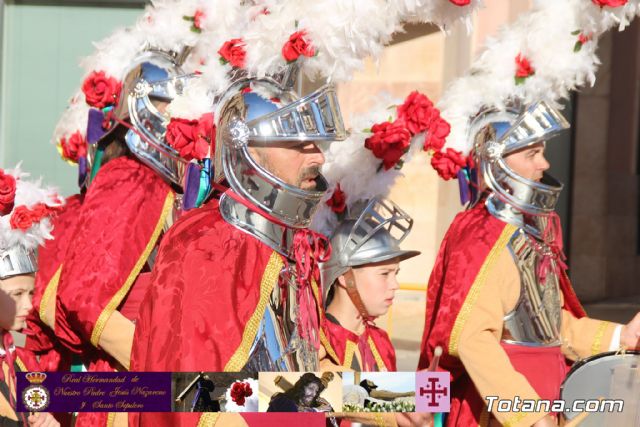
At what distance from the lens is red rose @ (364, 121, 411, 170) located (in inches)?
220

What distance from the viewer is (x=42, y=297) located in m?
5.55

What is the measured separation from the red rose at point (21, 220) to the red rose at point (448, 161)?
177 centimetres

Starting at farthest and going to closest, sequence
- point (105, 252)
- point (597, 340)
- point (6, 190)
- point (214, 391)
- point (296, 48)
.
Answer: point (597, 340) → point (105, 252) → point (6, 190) → point (296, 48) → point (214, 391)

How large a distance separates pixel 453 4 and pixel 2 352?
79.3 inches

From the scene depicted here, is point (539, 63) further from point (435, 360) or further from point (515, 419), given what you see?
point (515, 419)

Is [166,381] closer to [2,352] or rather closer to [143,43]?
[2,352]

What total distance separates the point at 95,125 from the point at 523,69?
75.9 inches

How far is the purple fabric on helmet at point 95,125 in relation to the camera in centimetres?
606

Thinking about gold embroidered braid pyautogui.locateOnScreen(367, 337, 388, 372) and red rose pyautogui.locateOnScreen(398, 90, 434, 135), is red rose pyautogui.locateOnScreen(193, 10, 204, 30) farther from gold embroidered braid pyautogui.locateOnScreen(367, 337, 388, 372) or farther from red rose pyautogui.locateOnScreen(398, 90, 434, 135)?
gold embroidered braid pyautogui.locateOnScreen(367, 337, 388, 372)

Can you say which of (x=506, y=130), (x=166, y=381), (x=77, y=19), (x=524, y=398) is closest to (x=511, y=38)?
(x=506, y=130)

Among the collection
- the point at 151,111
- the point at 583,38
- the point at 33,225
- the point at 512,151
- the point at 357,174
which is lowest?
the point at 33,225

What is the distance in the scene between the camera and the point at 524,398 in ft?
17.4

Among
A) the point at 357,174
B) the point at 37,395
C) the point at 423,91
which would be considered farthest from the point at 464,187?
the point at 423,91

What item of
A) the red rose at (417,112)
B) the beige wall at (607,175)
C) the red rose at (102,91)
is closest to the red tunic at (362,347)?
the red rose at (417,112)
